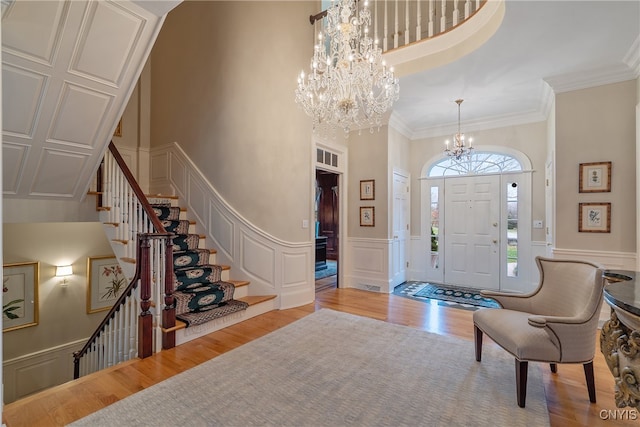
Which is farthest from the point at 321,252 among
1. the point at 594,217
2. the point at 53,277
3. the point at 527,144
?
the point at 594,217

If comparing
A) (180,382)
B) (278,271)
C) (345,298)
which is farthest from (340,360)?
(345,298)

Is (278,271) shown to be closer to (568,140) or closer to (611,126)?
(568,140)

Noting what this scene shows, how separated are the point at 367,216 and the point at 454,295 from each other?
6.41ft

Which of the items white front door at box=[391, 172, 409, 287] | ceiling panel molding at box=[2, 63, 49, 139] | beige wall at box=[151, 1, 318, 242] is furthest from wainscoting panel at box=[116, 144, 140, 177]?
white front door at box=[391, 172, 409, 287]

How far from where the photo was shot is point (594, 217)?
363 centimetres

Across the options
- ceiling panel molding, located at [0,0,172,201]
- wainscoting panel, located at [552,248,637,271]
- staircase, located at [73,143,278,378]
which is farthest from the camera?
wainscoting panel, located at [552,248,637,271]

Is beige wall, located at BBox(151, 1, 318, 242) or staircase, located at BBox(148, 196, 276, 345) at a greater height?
beige wall, located at BBox(151, 1, 318, 242)

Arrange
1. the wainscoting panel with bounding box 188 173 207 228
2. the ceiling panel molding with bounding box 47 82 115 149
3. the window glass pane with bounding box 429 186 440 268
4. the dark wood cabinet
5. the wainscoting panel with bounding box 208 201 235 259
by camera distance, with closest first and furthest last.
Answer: the ceiling panel molding with bounding box 47 82 115 149 → the wainscoting panel with bounding box 208 201 235 259 → the wainscoting panel with bounding box 188 173 207 228 → the window glass pane with bounding box 429 186 440 268 → the dark wood cabinet

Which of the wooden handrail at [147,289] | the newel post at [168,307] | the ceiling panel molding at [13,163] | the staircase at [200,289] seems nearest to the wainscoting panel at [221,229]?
A: the staircase at [200,289]

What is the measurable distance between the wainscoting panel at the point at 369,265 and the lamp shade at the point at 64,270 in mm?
4665

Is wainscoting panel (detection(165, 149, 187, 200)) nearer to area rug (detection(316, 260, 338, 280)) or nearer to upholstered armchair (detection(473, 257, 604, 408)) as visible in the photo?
area rug (detection(316, 260, 338, 280))

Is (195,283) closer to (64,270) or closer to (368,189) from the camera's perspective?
(64,270)

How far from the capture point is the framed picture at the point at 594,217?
11.7 ft

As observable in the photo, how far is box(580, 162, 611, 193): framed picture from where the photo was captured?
3.57 meters
